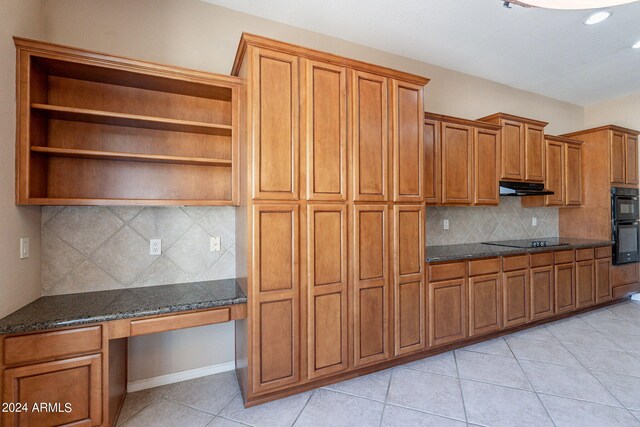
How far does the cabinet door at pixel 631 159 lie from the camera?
4.20 meters

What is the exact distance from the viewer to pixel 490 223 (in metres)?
3.87

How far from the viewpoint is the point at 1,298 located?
1.53 m

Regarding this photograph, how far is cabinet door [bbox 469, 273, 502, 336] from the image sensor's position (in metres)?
2.85

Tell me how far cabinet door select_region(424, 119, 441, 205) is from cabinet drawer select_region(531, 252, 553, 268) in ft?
4.45

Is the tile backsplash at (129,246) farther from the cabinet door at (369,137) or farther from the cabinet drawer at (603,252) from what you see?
the cabinet drawer at (603,252)

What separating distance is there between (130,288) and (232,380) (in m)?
1.06

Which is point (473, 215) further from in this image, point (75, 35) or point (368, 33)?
point (75, 35)

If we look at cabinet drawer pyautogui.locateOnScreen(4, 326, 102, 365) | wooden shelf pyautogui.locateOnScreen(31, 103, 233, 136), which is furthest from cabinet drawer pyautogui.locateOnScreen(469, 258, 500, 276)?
cabinet drawer pyautogui.locateOnScreen(4, 326, 102, 365)

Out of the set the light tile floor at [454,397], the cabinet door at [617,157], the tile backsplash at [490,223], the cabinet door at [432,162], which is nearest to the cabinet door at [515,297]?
the light tile floor at [454,397]

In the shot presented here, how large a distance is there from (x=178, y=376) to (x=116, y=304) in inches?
35.6

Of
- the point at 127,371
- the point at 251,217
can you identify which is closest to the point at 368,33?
the point at 251,217

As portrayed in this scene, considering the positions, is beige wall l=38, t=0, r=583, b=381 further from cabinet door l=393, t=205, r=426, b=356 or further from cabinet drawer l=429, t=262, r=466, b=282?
cabinet drawer l=429, t=262, r=466, b=282

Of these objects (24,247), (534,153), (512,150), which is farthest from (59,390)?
(534,153)

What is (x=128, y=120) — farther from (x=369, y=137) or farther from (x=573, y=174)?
(x=573, y=174)
